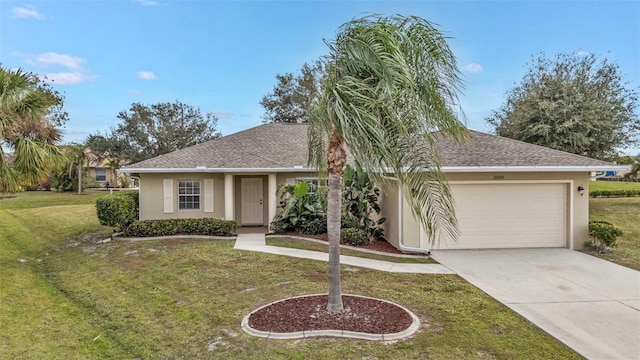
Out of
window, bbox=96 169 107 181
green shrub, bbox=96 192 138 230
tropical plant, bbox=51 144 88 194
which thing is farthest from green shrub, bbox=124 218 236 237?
window, bbox=96 169 107 181

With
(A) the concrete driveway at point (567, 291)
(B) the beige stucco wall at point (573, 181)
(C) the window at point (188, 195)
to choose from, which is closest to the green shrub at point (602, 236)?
(B) the beige stucco wall at point (573, 181)

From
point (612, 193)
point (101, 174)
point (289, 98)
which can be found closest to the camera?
point (612, 193)

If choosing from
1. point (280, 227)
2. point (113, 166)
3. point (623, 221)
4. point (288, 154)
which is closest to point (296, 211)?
point (280, 227)

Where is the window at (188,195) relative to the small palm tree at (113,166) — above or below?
below

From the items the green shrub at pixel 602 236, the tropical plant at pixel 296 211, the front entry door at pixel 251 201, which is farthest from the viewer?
the front entry door at pixel 251 201

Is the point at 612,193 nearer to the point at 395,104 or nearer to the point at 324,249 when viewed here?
the point at 324,249

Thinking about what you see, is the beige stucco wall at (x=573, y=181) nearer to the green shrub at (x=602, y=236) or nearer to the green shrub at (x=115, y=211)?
the green shrub at (x=602, y=236)

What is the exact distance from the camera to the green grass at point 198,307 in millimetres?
4906

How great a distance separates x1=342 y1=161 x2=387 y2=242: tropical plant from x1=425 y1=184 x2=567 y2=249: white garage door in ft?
6.99

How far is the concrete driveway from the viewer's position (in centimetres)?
524

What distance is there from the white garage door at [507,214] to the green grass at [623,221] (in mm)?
1599

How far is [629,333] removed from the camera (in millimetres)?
5402

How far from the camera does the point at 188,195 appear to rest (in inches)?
584

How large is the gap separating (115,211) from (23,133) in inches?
164
